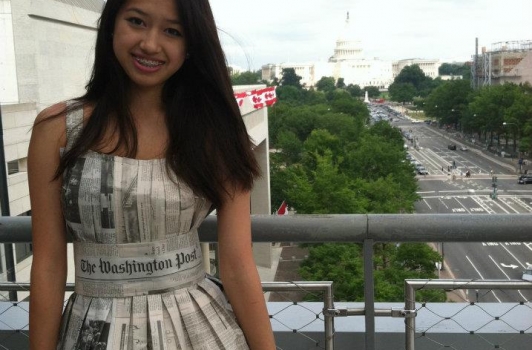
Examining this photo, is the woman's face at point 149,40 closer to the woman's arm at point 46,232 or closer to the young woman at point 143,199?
the young woman at point 143,199

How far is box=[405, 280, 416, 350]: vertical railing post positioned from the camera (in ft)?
6.25

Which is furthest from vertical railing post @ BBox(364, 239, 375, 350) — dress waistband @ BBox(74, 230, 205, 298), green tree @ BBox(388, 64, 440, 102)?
green tree @ BBox(388, 64, 440, 102)

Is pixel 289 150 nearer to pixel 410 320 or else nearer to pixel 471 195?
pixel 471 195

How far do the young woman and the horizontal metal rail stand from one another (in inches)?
17.9

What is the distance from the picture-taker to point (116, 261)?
123cm

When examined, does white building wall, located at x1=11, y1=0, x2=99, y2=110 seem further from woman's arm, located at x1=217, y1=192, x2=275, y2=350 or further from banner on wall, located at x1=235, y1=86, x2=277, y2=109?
woman's arm, located at x1=217, y1=192, x2=275, y2=350

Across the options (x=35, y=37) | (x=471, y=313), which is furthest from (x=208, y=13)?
(x=35, y=37)

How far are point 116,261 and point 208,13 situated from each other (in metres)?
0.47

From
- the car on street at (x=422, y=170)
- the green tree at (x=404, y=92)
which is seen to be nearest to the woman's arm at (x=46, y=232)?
the car on street at (x=422, y=170)

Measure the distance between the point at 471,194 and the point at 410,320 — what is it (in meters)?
27.9

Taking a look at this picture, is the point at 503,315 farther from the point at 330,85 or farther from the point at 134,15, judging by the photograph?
the point at 330,85

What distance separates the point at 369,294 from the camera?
186cm

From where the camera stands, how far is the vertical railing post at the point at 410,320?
1.91 m

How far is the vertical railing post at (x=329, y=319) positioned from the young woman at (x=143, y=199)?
22.3 inches
